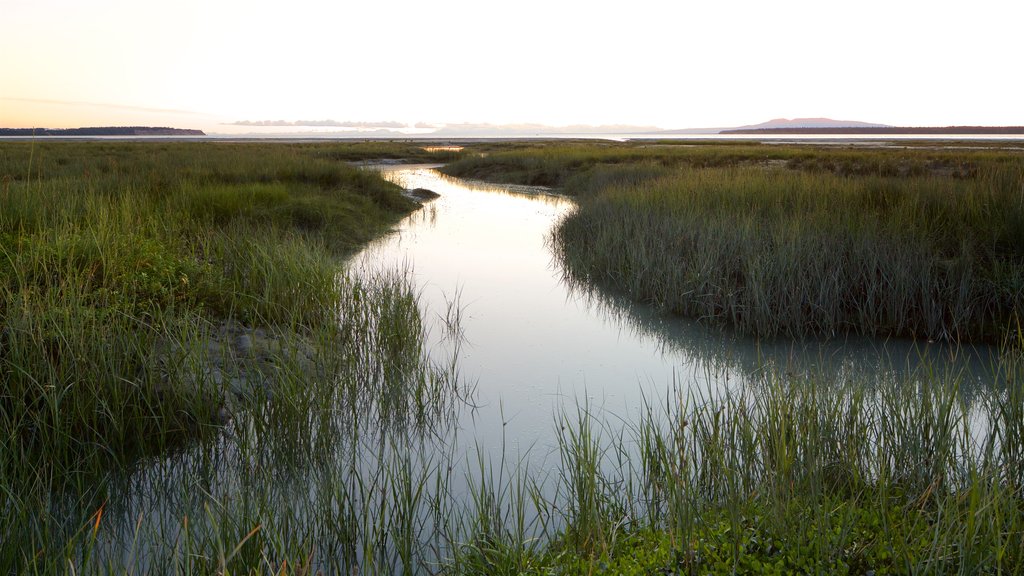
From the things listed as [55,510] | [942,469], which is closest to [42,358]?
[55,510]

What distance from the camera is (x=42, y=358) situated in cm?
384

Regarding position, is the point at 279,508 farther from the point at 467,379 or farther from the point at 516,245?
the point at 516,245

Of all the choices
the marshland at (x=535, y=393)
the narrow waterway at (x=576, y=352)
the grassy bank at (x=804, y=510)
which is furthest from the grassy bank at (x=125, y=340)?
the grassy bank at (x=804, y=510)

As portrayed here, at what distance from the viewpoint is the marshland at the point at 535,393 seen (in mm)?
2693

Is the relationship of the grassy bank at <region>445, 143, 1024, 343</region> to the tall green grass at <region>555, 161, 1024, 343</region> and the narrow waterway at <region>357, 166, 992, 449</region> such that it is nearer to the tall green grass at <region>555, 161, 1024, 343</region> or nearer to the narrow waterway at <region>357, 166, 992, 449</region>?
the tall green grass at <region>555, 161, 1024, 343</region>

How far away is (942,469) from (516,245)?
9.65 m

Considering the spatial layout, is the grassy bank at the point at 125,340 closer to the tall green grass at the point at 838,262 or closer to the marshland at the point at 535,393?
the marshland at the point at 535,393

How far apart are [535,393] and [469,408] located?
598 mm

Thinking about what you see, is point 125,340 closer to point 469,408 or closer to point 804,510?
point 469,408

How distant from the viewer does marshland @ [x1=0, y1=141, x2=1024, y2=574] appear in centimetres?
269

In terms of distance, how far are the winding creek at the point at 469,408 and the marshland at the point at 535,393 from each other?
0.11 ft

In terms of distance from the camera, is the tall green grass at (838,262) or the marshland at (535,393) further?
the tall green grass at (838,262)

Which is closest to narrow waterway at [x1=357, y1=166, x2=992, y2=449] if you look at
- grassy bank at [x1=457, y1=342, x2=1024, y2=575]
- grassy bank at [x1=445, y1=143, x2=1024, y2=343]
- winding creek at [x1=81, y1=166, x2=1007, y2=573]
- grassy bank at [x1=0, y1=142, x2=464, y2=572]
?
winding creek at [x1=81, y1=166, x2=1007, y2=573]

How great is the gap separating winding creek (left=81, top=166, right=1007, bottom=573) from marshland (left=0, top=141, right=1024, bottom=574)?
0.11 ft
